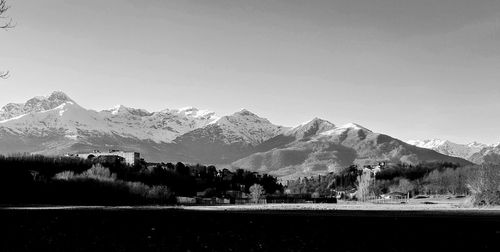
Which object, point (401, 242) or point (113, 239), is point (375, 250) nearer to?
point (401, 242)

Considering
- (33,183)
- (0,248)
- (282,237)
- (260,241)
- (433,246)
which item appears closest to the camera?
(0,248)

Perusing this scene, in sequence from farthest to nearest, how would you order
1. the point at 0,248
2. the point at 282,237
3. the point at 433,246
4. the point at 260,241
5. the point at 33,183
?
the point at 33,183 → the point at 282,237 → the point at 260,241 → the point at 433,246 → the point at 0,248

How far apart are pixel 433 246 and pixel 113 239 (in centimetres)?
2720

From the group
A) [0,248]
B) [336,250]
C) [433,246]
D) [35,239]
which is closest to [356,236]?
[433,246]

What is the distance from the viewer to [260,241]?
56906 millimetres

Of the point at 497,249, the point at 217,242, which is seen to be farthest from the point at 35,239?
the point at 497,249

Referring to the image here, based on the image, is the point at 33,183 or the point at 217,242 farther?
the point at 33,183

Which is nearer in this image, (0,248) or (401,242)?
(0,248)

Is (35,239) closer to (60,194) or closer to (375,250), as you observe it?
(375,250)

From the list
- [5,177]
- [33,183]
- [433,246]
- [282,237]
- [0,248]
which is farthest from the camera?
[33,183]

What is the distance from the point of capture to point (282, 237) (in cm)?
6256

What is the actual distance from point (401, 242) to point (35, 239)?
31.2m

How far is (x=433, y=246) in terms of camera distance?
53.4 m

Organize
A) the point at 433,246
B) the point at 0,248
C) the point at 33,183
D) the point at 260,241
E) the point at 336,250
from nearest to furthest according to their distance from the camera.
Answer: the point at 0,248
the point at 336,250
the point at 433,246
the point at 260,241
the point at 33,183
